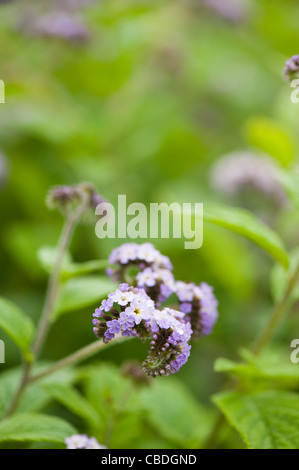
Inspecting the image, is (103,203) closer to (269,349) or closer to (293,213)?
(269,349)

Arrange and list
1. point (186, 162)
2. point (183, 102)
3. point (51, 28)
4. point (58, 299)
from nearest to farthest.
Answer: point (58, 299) → point (51, 28) → point (186, 162) → point (183, 102)

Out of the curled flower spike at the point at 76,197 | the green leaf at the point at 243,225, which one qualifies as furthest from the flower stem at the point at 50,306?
the green leaf at the point at 243,225

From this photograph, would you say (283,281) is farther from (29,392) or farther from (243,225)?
(29,392)

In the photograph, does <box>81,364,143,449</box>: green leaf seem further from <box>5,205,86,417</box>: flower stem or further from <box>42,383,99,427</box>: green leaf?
<box>5,205,86,417</box>: flower stem

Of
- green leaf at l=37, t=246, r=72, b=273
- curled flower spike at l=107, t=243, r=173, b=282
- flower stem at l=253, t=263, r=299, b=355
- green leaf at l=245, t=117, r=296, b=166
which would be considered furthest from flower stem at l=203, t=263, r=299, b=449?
green leaf at l=245, t=117, r=296, b=166
